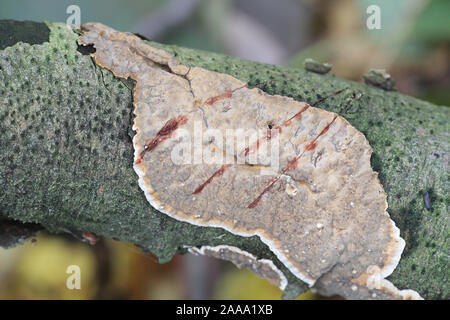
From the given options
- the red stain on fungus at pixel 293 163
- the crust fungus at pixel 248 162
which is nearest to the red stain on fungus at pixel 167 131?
the crust fungus at pixel 248 162

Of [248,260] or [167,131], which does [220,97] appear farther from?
[248,260]

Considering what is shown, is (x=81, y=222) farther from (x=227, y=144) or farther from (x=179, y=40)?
(x=179, y=40)

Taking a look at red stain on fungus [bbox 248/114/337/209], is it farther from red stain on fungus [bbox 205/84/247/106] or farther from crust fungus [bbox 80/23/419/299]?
red stain on fungus [bbox 205/84/247/106]

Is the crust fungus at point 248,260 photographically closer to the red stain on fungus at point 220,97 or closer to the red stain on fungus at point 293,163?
the red stain on fungus at point 293,163

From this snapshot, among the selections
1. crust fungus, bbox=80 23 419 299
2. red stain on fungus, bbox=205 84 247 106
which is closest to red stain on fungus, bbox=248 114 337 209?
crust fungus, bbox=80 23 419 299

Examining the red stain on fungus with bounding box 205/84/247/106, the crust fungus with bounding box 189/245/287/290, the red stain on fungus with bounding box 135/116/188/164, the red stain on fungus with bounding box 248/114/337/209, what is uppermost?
the red stain on fungus with bounding box 205/84/247/106

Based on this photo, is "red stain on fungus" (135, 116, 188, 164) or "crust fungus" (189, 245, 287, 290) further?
"crust fungus" (189, 245, 287, 290)

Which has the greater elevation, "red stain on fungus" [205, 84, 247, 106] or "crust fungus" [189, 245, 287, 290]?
"red stain on fungus" [205, 84, 247, 106]

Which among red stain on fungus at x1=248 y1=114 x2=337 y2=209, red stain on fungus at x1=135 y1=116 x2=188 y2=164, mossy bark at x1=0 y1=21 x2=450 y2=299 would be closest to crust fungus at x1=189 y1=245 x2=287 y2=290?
mossy bark at x1=0 y1=21 x2=450 y2=299
